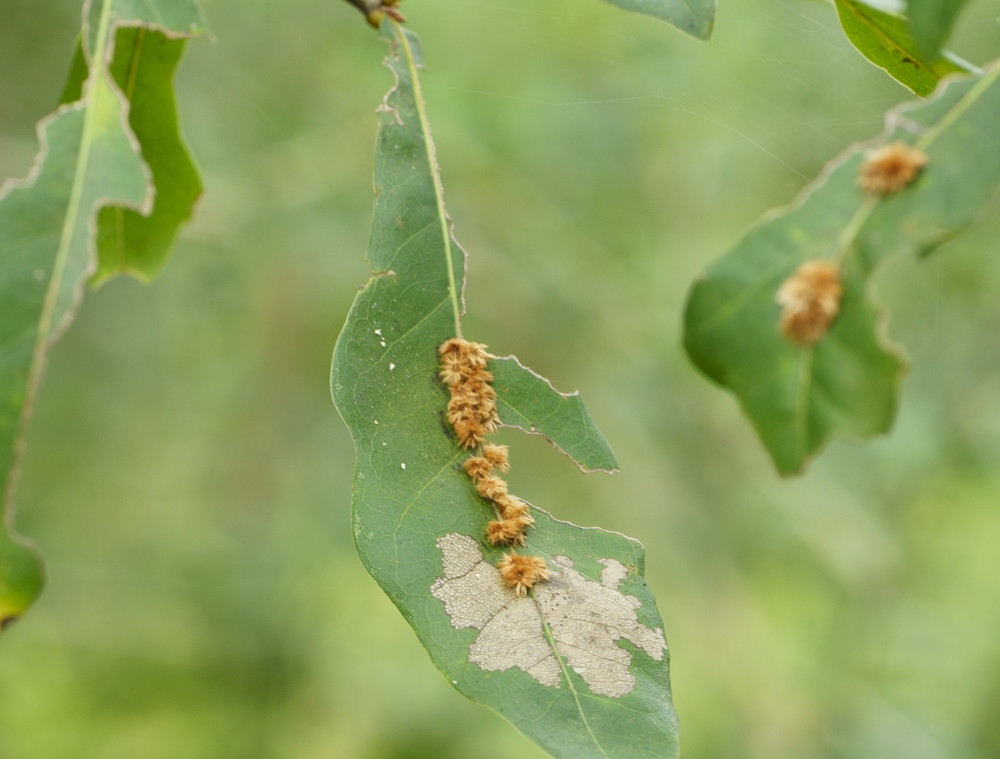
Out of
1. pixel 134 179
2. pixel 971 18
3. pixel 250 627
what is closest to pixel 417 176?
pixel 134 179

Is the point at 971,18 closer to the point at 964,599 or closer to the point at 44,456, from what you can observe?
the point at 964,599

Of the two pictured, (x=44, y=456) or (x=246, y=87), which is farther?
(x=44, y=456)

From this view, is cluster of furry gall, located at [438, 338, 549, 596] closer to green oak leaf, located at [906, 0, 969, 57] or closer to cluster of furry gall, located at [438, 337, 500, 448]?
cluster of furry gall, located at [438, 337, 500, 448]

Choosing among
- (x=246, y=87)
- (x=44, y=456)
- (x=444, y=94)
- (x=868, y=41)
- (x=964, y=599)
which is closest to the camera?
(x=868, y=41)

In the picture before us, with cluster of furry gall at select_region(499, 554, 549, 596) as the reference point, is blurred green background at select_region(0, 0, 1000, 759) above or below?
below

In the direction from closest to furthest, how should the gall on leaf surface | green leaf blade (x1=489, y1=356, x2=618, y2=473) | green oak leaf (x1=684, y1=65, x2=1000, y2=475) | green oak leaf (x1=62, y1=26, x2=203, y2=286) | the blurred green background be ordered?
1. green oak leaf (x1=684, y1=65, x2=1000, y2=475)
2. the gall on leaf surface
3. green leaf blade (x1=489, y1=356, x2=618, y2=473)
4. green oak leaf (x1=62, y1=26, x2=203, y2=286)
5. the blurred green background

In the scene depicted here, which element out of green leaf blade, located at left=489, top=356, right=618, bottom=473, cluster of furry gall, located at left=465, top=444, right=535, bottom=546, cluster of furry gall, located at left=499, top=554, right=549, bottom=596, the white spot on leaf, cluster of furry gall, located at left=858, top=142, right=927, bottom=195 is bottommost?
the white spot on leaf

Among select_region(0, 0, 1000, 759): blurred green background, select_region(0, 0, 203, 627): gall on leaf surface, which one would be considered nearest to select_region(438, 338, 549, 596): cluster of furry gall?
select_region(0, 0, 203, 627): gall on leaf surface

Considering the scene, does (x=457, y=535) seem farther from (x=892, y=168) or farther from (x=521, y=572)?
(x=892, y=168)
